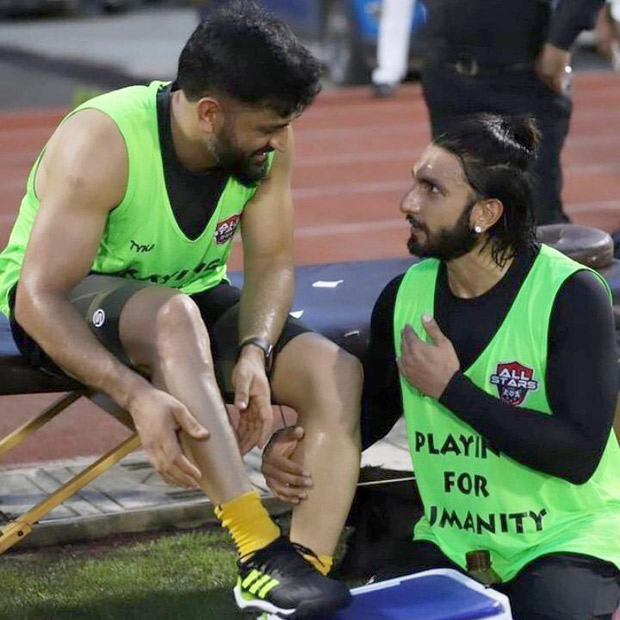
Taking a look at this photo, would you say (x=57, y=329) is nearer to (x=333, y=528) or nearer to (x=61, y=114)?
(x=333, y=528)

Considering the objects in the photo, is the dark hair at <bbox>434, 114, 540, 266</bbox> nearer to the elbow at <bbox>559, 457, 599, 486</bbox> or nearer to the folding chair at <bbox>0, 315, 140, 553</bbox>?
the elbow at <bbox>559, 457, 599, 486</bbox>

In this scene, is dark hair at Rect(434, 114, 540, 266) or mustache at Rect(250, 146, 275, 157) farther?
mustache at Rect(250, 146, 275, 157)

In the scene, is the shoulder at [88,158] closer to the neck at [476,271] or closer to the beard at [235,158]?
the beard at [235,158]

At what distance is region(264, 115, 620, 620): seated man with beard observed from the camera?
3.28m

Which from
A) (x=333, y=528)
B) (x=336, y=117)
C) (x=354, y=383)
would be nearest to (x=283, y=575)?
(x=333, y=528)

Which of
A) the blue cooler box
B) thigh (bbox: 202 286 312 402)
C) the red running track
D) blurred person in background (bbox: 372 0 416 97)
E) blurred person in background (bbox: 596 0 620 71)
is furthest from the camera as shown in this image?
blurred person in background (bbox: 372 0 416 97)

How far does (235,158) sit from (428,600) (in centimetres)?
104

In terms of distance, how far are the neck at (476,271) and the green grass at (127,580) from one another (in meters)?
1.10

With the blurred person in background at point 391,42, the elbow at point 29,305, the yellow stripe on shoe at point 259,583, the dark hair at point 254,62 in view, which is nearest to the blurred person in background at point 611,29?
the blurred person in background at point 391,42

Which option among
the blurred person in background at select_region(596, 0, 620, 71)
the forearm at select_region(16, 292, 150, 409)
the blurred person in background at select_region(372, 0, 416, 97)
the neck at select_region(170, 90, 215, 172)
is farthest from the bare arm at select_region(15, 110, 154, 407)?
the blurred person in background at select_region(372, 0, 416, 97)

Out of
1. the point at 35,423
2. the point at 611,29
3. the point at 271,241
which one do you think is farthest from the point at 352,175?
the point at 271,241

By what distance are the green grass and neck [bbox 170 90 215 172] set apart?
3.61ft

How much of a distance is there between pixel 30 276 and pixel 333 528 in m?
0.81

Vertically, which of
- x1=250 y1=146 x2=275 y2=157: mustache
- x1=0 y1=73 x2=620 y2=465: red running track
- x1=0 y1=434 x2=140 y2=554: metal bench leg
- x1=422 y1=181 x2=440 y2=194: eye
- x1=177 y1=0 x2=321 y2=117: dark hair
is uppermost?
x1=177 y1=0 x2=321 y2=117: dark hair
